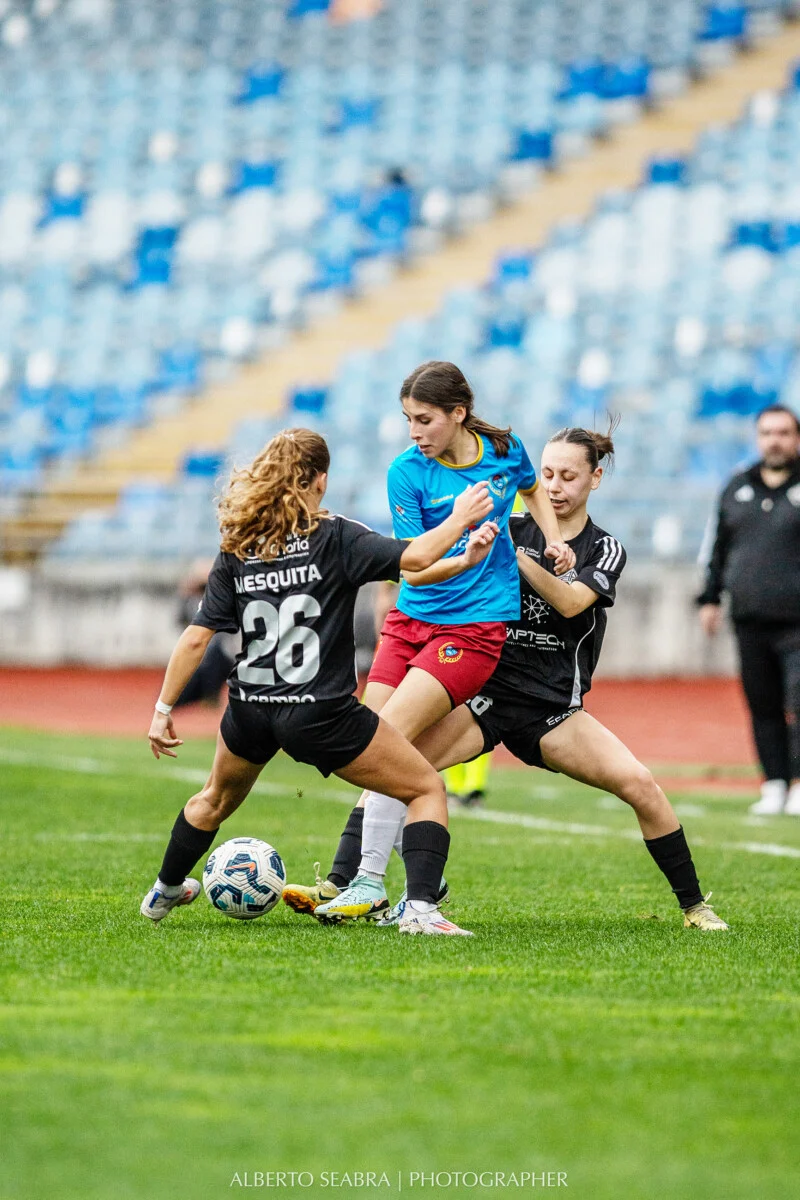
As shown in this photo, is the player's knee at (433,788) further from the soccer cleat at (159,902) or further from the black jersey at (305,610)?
the soccer cleat at (159,902)

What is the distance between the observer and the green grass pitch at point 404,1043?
9.41 ft

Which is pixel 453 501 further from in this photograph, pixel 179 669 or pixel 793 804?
pixel 793 804

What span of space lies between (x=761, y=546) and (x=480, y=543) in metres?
5.55

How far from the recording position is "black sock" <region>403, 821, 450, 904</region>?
218 inches

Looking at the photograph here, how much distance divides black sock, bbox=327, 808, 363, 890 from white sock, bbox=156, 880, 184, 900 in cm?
62

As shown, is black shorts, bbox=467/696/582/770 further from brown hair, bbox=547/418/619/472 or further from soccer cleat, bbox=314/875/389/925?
brown hair, bbox=547/418/619/472

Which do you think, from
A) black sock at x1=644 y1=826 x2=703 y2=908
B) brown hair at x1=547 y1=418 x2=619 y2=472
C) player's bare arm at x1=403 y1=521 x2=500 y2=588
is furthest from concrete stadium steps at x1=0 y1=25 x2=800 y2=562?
player's bare arm at x1=403 y1=521 x2=500 y2=588

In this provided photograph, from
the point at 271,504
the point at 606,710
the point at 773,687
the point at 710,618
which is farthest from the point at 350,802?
the point at 606,710

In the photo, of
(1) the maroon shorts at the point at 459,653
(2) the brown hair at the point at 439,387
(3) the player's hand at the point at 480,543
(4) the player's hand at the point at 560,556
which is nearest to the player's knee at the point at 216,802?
(1) the maroon shorts at the point at 459,653

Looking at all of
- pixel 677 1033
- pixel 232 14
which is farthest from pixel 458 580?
pixel 232 14

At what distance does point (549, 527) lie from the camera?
18.8 ft

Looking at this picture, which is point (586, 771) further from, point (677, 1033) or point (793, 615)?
point (793, 615)

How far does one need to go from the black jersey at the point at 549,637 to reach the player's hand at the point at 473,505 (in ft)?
2.12

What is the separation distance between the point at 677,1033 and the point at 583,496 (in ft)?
7.87
